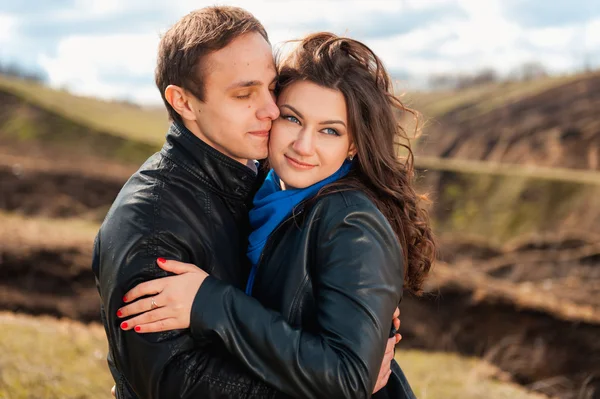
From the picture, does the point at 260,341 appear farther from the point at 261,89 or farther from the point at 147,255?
the point at 261,89

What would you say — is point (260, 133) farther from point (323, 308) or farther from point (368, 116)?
point (323, 308)

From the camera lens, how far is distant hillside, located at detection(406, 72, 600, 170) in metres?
70.1

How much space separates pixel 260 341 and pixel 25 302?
447 inches

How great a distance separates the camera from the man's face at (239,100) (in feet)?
9.58

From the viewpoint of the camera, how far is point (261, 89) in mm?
2973

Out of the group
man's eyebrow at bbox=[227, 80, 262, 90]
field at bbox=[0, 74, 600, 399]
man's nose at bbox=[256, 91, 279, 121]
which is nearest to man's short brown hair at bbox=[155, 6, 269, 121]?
man's eyebrow at bbox=[227, 80, 262, 90]

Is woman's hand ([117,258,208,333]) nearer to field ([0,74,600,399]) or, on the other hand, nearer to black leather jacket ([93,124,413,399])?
black leather jacket ([93,124,413,399])

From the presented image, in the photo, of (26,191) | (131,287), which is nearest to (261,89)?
(131,287)

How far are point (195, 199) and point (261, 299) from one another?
0.51 meters

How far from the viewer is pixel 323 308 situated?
2.54 meters

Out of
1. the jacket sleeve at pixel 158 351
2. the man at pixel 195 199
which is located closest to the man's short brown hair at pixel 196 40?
the man at pixel 195 199

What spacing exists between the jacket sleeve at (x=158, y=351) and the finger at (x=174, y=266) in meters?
0.04

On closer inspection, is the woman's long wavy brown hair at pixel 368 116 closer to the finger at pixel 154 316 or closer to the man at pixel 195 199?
the man at pixel 195 199

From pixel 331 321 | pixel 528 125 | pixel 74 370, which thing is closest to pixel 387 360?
pixel 331 321
